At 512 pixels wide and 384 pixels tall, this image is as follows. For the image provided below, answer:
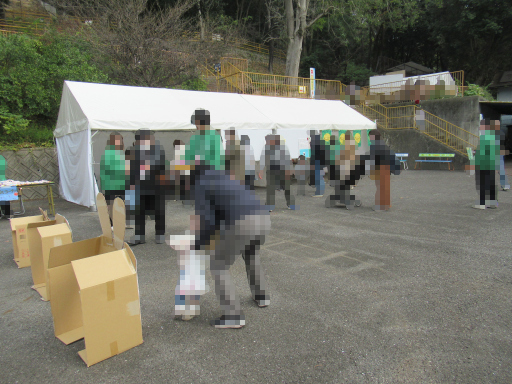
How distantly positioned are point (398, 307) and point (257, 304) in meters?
1.38

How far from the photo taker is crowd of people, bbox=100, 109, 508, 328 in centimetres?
270

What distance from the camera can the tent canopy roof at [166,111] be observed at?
851 cm

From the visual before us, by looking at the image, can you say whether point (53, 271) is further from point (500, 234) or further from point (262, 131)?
point (262, 131)

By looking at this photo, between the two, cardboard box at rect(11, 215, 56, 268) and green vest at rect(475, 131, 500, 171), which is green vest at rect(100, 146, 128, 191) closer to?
cardboard box at rect(11, 215, 56, 268)

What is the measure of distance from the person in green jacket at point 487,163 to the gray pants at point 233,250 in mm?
6212

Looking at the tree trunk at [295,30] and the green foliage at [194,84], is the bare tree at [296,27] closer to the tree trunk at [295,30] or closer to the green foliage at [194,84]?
the tree trunk at [295,30]

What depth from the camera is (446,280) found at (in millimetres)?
3914

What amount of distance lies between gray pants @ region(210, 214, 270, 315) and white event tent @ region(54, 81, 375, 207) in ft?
18.1

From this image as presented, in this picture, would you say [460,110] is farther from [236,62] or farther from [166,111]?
[166,111]

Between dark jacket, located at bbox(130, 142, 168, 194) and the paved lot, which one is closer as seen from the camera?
the paved lot

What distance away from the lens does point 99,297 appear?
248cm

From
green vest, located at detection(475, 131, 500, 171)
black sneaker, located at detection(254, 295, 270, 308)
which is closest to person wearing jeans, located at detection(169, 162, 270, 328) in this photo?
black sneaker, located at detection(254, 295, 270, 308)

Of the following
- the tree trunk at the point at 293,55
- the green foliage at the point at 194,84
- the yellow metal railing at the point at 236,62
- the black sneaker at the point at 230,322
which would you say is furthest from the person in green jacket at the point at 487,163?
the yellow metal railing at the point at 236,62

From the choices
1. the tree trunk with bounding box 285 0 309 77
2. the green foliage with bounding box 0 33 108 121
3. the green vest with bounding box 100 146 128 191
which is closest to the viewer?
the green vest with bounding box 100 146 128 191
